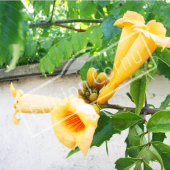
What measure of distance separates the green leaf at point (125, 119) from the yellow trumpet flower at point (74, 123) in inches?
4.3

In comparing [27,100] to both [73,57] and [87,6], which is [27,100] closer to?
[87,6]

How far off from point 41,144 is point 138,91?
6.04ft

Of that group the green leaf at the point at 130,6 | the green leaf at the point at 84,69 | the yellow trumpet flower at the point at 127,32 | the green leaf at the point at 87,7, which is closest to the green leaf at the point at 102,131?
the yellow trumpet flower at the point at 127,32

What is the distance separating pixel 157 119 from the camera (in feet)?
1.92

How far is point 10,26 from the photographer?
0.27 m

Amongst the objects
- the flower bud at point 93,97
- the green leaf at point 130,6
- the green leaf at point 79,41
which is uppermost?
the green leaf at point 130,6

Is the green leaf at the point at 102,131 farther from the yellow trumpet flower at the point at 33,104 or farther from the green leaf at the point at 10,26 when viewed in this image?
the green leaf at the point at 10,26

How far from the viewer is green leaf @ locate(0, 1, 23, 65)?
0.87 feet

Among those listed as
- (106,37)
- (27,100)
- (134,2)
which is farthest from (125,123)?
(134,2)

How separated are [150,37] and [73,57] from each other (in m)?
1.42

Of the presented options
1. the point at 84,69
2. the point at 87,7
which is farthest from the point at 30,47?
the point at 84,69

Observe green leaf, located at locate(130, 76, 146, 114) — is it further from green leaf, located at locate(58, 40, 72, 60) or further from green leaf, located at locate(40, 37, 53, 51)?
green leaf, located at locate(40, 37, 53, 51)

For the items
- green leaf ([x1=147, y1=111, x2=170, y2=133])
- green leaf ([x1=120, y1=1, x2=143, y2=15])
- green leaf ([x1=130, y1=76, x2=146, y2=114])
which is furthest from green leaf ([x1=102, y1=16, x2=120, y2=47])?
green leaf ([x1=147, y1=111, x2=170, y2=133])

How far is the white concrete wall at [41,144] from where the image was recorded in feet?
7.27
